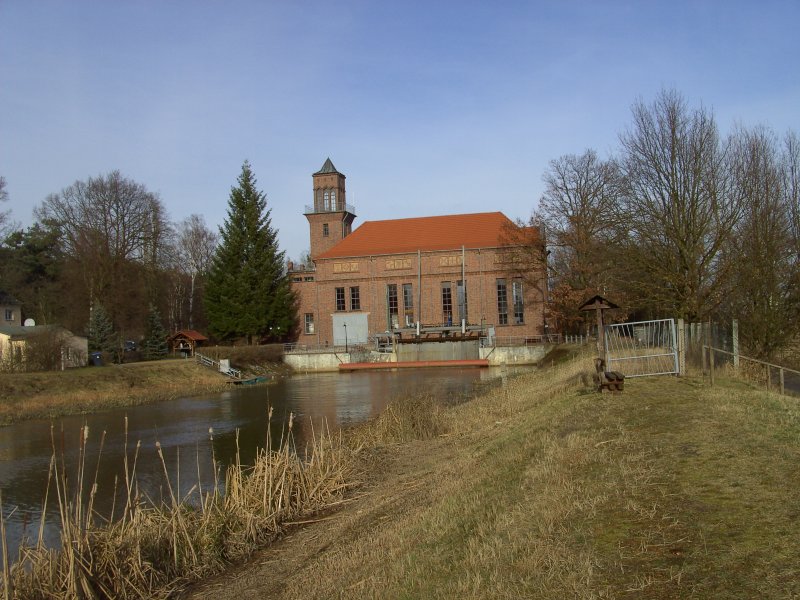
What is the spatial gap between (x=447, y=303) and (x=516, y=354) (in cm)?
982

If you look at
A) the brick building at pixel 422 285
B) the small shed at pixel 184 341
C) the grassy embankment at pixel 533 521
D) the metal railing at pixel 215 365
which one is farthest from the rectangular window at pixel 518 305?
the grassy embankment at pixel 533 521

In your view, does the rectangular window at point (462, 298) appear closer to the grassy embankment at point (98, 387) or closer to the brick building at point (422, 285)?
the brick building at point (422, 285)

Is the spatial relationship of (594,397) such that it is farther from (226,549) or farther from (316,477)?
(226,549)

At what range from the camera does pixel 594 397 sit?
13766mm

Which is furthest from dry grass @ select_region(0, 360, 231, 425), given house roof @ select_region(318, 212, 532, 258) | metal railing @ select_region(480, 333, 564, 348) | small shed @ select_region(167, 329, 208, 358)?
house roof @ select_region(318, 212, 532, 258)

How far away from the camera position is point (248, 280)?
56594 mm

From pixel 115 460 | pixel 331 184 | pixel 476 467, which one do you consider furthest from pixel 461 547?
pixel 331 184

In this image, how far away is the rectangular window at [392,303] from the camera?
190ft

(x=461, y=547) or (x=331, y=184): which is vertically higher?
(x=331, y=184)

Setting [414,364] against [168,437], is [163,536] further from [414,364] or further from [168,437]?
[414,364]

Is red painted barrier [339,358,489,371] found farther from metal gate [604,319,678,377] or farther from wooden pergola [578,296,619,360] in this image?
wooden pergola [578,296,619,360]

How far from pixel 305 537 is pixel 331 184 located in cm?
5698

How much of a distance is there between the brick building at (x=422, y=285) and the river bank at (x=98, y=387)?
17.9 metres

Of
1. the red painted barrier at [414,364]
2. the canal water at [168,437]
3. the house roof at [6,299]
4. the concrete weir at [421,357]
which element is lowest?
the canal water at [168,437]
